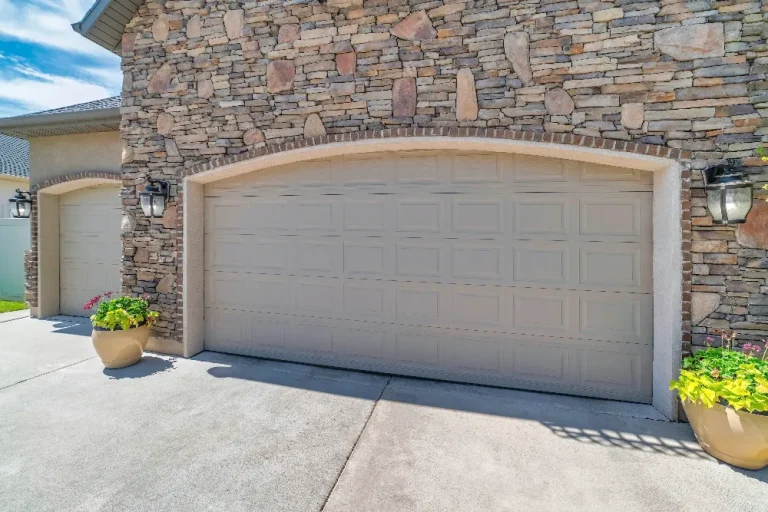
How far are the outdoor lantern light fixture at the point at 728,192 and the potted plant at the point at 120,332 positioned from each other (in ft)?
21.8

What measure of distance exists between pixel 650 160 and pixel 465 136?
1832 mm

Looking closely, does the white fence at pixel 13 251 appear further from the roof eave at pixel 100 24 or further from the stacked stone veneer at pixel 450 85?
the roof eave at pixel 100 24

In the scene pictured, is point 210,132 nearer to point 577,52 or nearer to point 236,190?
point 236,190

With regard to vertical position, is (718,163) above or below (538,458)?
above

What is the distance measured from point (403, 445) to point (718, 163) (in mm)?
3938

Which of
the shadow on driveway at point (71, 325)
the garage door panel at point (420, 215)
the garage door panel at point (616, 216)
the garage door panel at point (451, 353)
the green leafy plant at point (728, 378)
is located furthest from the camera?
the shadow on driveway at point (71, 325)

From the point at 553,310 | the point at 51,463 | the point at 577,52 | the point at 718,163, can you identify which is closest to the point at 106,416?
the point at 51,463

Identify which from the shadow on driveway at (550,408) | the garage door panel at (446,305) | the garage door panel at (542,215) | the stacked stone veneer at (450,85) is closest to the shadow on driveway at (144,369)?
the stacked stone veneer at (450,85)

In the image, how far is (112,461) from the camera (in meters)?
2.66

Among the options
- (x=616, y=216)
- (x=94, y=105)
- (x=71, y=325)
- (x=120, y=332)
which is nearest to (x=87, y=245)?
(x=71, y=325)

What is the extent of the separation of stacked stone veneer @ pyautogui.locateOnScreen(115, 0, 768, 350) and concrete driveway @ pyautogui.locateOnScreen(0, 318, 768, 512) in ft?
4.34

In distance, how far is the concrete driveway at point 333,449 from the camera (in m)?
2.33

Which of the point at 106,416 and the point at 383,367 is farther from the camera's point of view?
the point at 383,367

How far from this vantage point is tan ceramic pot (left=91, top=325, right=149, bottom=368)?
432cm
